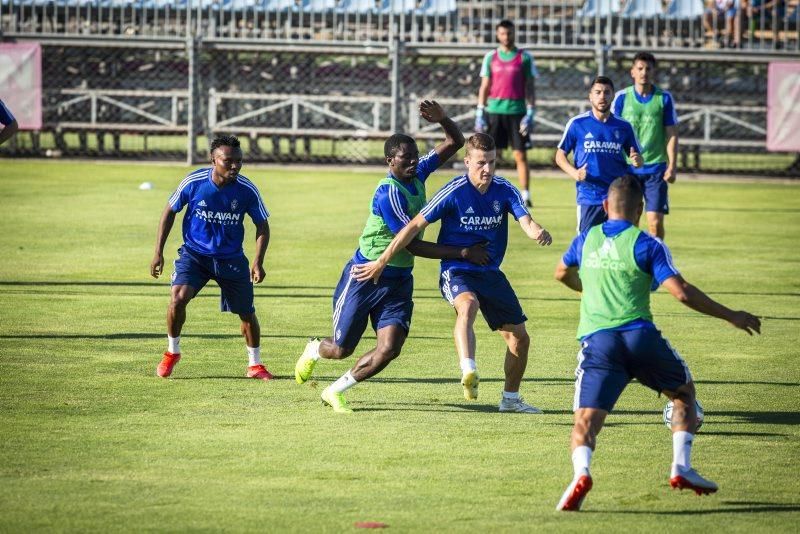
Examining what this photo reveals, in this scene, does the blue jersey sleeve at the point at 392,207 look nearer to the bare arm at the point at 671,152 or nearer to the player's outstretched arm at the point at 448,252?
the player's outstretched arm at the point at 448,252

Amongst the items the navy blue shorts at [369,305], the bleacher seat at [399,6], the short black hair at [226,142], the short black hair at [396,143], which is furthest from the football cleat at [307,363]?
the bleacher seat at [399,6]

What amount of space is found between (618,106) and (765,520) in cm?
882

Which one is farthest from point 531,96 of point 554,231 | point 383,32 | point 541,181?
point 383,32

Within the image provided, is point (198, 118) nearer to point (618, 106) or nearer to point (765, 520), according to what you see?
point (618, 106)

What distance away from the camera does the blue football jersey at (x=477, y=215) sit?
8602 mm

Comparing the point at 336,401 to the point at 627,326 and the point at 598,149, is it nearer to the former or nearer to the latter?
the point at 627,326

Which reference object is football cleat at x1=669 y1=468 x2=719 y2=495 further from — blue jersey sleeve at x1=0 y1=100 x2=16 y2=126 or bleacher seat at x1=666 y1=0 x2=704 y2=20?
bleacher seat at x1=666 y1=0 x2=704 y2=20

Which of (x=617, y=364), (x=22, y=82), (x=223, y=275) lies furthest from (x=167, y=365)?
(x=22, y=82)

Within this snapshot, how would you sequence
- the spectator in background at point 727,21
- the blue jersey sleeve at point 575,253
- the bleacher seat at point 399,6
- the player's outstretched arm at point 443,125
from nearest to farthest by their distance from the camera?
1. the blue jersey sleeve at point 575,253
2. the player's outstretched arm at point 443,125
3. the spectator in background at point 727,21
4. the bleacher seat at point 399,6

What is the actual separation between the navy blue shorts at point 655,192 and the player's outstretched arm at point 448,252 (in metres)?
6.27

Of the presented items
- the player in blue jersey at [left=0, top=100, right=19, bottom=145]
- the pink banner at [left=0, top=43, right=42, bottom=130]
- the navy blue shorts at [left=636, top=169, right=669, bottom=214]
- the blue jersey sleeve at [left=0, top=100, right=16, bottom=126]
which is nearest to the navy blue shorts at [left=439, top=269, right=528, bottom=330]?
the player in blue jersey at [left=0, top=100, right=19, bottom=145]

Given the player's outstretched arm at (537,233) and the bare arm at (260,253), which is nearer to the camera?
the player's outstretched arm at (537,233)

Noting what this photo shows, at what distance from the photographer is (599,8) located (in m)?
27.1

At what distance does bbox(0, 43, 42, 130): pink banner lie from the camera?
26.1m
